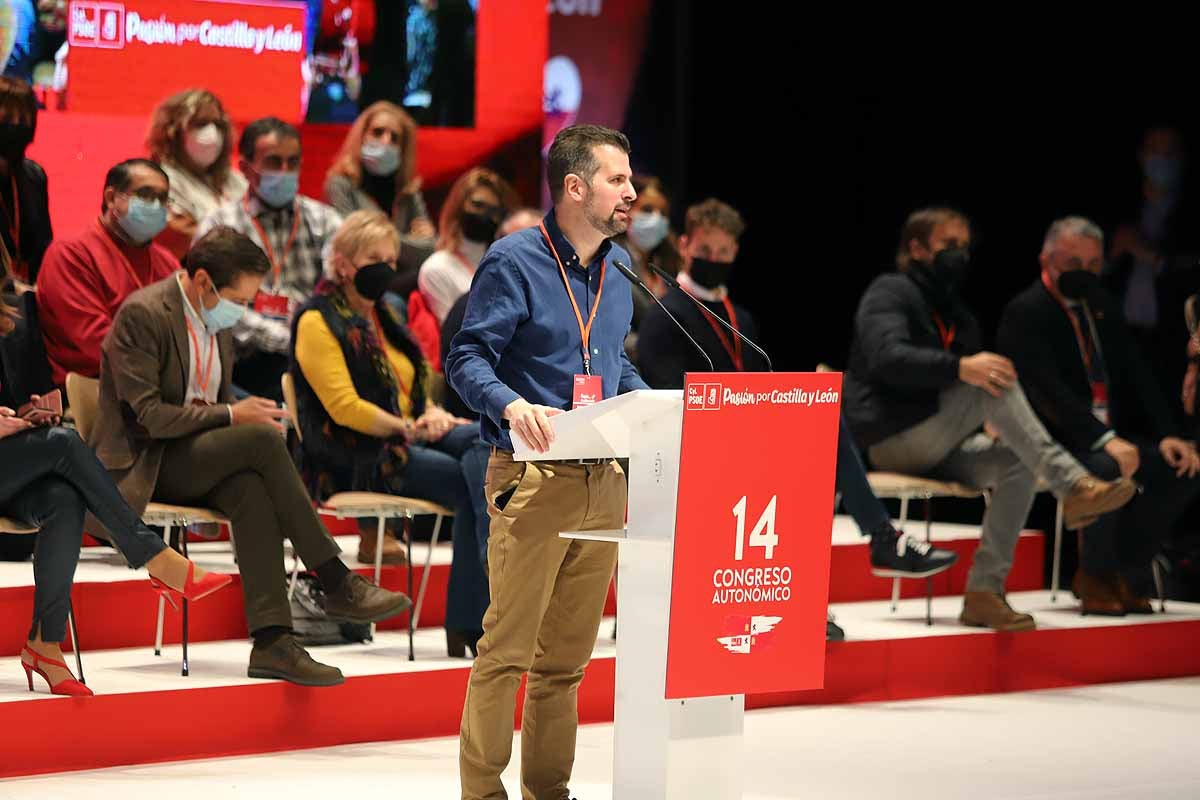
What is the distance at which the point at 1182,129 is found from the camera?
676cm

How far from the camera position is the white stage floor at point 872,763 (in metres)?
4.01

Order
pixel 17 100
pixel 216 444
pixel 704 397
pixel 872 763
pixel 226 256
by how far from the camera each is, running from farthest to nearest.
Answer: pixel 17 100 < pixel 226 256 < pixel 216 444 < pixel 872 763 < pixel 704 397

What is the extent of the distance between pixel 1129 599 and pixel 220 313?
Answer: 342 centimetres

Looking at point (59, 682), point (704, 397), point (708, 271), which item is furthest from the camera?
point (708, 271)

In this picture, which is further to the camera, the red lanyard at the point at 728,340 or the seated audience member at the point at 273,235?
the seated audience member at the point at 273,235

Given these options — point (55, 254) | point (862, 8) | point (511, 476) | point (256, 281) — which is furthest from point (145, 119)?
point (511, 476)

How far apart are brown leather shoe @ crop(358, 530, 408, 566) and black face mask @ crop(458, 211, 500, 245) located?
1172 millimetres

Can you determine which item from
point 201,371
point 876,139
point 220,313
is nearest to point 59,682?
point 201,371

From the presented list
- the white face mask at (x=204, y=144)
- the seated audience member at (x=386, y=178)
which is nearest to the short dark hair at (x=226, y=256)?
the white face mask at (x=204, y=144)

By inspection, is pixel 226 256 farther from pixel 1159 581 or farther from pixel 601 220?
pixel 1159 581

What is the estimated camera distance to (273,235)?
5867 mm

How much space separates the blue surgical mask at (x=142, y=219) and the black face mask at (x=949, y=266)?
2605 millimetres

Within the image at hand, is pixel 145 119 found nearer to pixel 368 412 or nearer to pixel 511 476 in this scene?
pixel 368 412

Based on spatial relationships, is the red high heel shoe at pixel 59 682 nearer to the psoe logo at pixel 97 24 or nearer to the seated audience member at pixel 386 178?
the seated audience member at pixel 386 178
